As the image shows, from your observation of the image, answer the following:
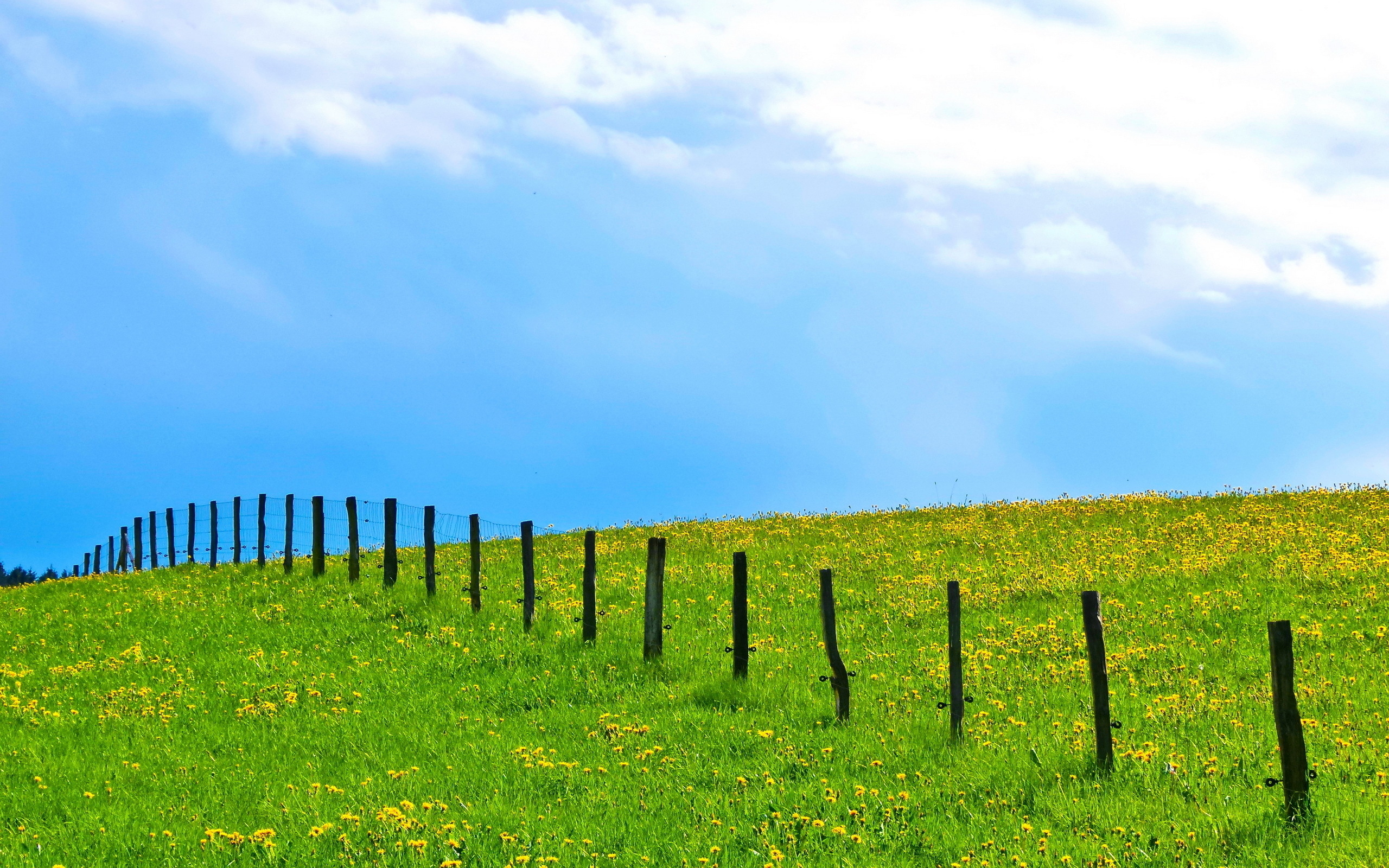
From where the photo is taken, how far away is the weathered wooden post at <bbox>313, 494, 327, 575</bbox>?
104ft

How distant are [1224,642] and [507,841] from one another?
1482 cm

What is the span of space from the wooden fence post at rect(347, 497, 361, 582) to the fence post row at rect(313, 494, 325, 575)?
99 centimetres

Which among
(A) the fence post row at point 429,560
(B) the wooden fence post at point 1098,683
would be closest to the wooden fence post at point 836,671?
(B) the wooden fence post at point 1098,683

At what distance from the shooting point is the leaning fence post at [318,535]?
31828 mm

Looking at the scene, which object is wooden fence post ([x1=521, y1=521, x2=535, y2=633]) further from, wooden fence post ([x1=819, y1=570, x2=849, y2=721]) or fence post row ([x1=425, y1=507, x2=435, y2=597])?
wooden fence post ([x1=819, y1=570, x2=849, y2=721])

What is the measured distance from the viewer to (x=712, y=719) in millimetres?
15633

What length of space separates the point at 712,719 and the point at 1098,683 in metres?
5.40

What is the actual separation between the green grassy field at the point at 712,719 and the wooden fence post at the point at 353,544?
1026 mm

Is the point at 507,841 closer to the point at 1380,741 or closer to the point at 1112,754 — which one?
the point at 1112,754

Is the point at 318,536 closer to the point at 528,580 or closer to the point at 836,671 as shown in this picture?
the point at 528,580

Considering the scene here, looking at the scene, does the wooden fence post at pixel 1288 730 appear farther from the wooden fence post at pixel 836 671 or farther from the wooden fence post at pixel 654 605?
the wooden fence post at pixel 654 605

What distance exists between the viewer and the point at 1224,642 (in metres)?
19.9

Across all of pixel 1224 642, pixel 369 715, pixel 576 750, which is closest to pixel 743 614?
pixel 576 750

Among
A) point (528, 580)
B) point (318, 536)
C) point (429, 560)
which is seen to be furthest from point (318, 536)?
point (528, 580)
